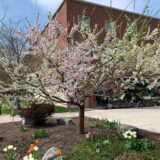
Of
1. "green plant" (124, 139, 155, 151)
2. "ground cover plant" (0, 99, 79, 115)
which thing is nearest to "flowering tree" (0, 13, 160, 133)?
"ground cover plant" (0, 99, 79, 115)

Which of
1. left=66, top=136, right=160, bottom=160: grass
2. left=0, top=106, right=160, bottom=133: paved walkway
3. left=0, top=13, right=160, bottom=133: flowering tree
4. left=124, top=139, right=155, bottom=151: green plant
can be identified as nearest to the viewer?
left=66, top=136, right=160, bottom=160: grass

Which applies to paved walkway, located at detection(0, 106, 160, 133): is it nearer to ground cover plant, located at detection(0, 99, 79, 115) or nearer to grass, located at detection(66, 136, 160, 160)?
ground cover plant, located at detection(0, 99, 79, 115)

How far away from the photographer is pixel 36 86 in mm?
3984

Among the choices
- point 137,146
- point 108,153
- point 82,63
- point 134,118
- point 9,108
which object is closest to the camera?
point 108,153

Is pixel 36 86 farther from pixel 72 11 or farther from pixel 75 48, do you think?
pixel 72 11

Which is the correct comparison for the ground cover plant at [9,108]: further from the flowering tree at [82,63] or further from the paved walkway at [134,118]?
the paved walkway at [134,118]

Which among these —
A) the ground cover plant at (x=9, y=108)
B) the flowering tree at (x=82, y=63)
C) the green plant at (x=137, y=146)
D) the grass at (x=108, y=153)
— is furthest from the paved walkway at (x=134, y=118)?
the flowering tree at (x=82, y=63)

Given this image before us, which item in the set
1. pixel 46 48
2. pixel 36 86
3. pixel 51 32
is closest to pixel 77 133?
pixel 36 86

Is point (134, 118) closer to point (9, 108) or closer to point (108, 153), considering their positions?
point (108, 153)

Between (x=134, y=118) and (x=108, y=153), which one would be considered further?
(x=134, y=118)

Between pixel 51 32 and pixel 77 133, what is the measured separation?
3.10m

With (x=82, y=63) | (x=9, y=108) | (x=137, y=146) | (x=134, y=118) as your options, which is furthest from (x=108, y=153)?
(x=134, y=118)

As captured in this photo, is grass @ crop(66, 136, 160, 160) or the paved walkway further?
the paved walkway

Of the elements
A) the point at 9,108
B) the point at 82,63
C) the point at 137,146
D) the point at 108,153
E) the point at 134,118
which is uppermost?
the point at 82,63
